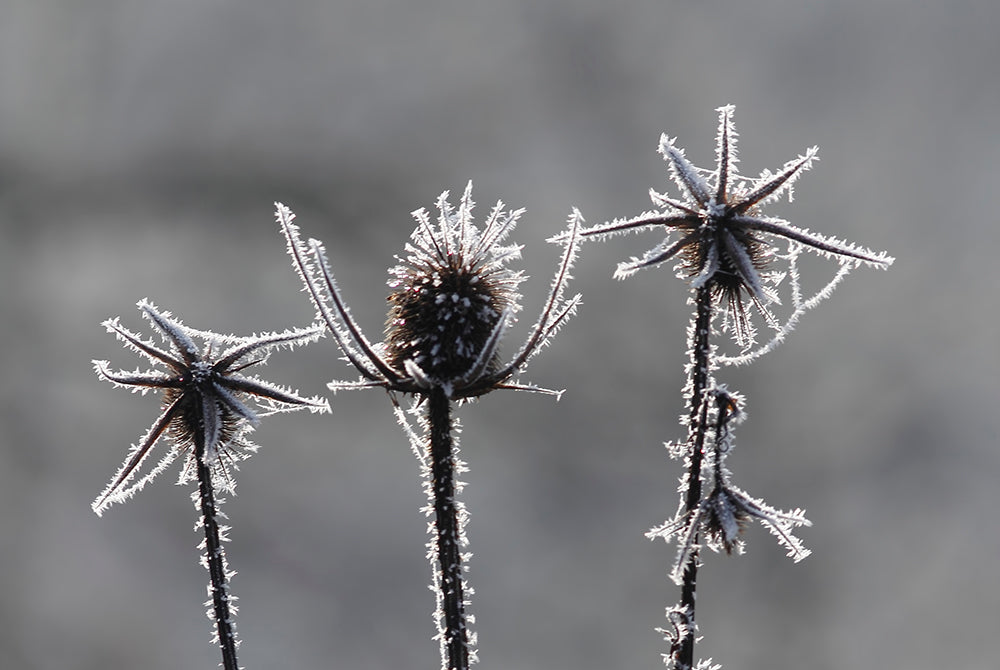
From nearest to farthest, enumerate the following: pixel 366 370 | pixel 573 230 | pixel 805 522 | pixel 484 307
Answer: pixel 805 522 < pixel 573 230 < pixel 366 370 < pixel 484 307


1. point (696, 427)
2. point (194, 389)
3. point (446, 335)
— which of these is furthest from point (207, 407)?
point (696, 427)

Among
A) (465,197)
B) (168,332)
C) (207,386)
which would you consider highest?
(465,197)

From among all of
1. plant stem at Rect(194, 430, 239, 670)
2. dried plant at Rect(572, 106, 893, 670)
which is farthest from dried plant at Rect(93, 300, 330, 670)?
dried plant at Rect(572, 106, 893, 670)

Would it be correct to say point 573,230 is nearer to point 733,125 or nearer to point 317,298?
point 733,125

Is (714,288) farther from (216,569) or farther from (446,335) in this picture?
(216,569)

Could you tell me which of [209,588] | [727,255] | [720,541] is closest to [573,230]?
[727,255]

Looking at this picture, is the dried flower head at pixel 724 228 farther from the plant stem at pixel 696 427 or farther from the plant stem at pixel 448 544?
the plant stem at pixel 448 544

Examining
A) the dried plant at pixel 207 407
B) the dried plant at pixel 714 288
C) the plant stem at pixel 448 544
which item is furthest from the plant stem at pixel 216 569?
the dried plant at pixel 714 288
